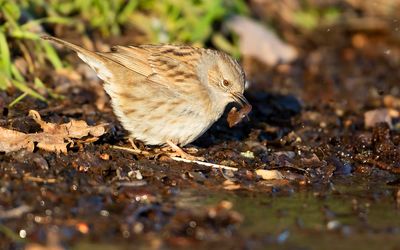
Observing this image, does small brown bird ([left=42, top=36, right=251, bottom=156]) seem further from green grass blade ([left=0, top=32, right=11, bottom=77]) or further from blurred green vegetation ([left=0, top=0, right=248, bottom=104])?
blurred green vegetation ([left=0, top=0, right=248, bottom=104])

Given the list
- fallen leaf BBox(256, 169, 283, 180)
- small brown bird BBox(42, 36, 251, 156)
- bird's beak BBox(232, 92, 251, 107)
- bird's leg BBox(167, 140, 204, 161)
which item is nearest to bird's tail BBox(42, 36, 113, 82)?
small brown bird BBox(42, 36, 251, 156)

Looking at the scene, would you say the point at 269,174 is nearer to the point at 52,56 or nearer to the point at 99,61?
the point at 99,61

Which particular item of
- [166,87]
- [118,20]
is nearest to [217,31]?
[118,20]

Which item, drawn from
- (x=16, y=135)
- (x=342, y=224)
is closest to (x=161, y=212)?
(x=342, y=224)

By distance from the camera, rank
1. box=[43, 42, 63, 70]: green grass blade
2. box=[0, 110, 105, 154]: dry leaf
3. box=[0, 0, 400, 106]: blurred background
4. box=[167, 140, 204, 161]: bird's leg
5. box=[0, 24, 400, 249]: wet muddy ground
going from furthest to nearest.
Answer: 1. box=[43, 42, 63, 70]: green grass blade
2. box=[0, 0, 400, 106]: blurred background
3. box=[167, 140, 204, 161]: bird's leg
4. box=[0, 110, 105, 154]: dry leaf
5. box=[0, 24, 400, 249]: wet muddy ground

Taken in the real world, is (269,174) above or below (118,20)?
below

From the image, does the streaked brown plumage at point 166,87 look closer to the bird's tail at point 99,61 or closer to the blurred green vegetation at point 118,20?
the bird's tail at point 99,61

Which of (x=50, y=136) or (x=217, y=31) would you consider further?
(x=217, y=31)
